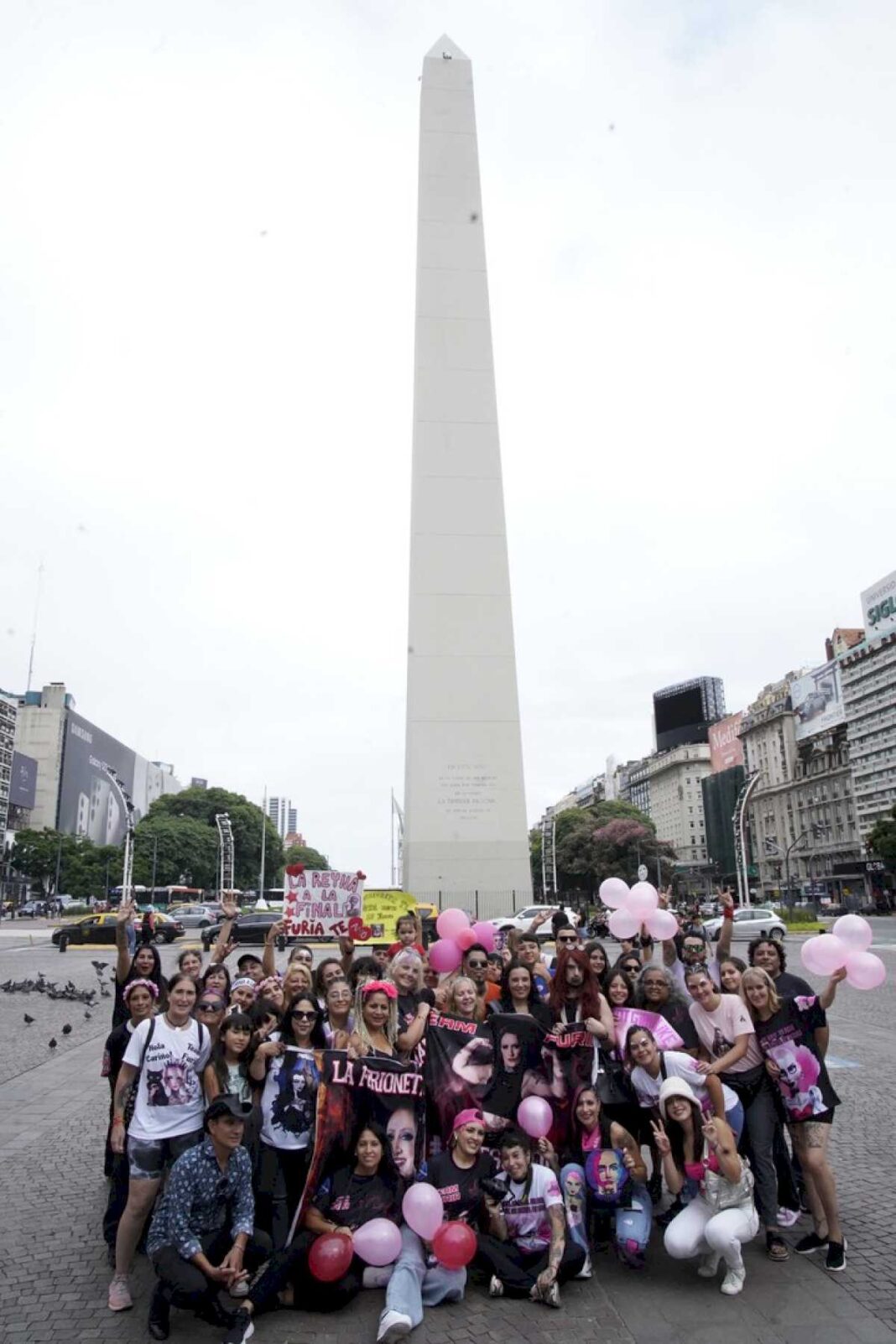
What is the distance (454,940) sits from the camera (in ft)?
22.9

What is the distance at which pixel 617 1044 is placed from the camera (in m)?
5.33

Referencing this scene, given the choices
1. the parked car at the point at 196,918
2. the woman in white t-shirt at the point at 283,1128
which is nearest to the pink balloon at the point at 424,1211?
the woman in white t-shirt at the point at 283,1128

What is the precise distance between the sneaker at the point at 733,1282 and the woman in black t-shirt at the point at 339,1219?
5.27 feet

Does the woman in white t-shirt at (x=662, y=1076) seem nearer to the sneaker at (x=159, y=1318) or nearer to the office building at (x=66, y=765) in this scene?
the sneaker at (x=159, y=1318)

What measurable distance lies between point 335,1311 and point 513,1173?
103cm

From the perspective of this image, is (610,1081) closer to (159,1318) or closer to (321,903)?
(159,1318)

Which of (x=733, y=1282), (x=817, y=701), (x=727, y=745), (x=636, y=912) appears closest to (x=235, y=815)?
(x=727, y=745)

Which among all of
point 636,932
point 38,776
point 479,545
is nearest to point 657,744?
point 38,776

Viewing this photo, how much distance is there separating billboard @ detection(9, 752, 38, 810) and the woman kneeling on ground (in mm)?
87919

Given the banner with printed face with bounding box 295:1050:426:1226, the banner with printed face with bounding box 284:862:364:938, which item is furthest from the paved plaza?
the banner with printed face with bounding box 284:862:364:938

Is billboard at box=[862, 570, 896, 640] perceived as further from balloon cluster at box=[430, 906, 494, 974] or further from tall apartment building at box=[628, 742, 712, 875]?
balloon cluster at box=[430, 906, 494, 974]

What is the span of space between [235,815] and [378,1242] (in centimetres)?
9332

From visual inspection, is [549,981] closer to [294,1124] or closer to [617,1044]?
[617,1044]

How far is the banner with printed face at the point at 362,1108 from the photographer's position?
475cm
